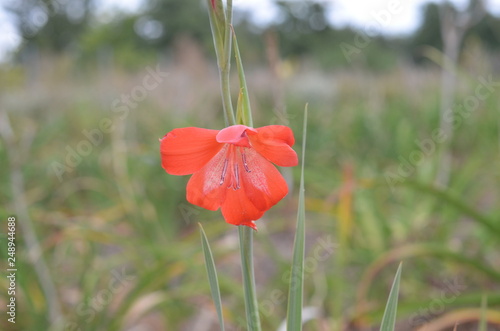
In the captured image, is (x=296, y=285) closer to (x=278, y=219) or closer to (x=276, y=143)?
(x=276, y=143)

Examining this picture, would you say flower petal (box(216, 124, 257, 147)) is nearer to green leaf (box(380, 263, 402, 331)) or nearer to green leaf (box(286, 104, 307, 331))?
green leaf (box(286, 104, 307, 331))

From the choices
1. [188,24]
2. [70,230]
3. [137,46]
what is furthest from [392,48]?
[70,230]

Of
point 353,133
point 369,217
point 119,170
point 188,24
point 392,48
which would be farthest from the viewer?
point 188,24

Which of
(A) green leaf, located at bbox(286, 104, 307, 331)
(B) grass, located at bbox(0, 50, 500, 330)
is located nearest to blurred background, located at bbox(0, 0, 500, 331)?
(B) grass, located at bbox(0, 50, 500, 330)

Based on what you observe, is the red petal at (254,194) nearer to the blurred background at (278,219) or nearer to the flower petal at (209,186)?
the flower petal at (209,186)

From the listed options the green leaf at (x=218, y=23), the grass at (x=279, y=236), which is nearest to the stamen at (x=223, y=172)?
the green leaf at (x=218, y=23)

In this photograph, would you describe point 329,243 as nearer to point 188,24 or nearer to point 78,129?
point 78,129

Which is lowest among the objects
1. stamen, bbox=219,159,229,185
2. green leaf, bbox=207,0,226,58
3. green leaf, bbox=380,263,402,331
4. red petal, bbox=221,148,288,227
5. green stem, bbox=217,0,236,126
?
green leaf, bbox=380,263,402,331

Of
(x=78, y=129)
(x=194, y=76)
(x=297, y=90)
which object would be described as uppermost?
(x=297, y=90)
